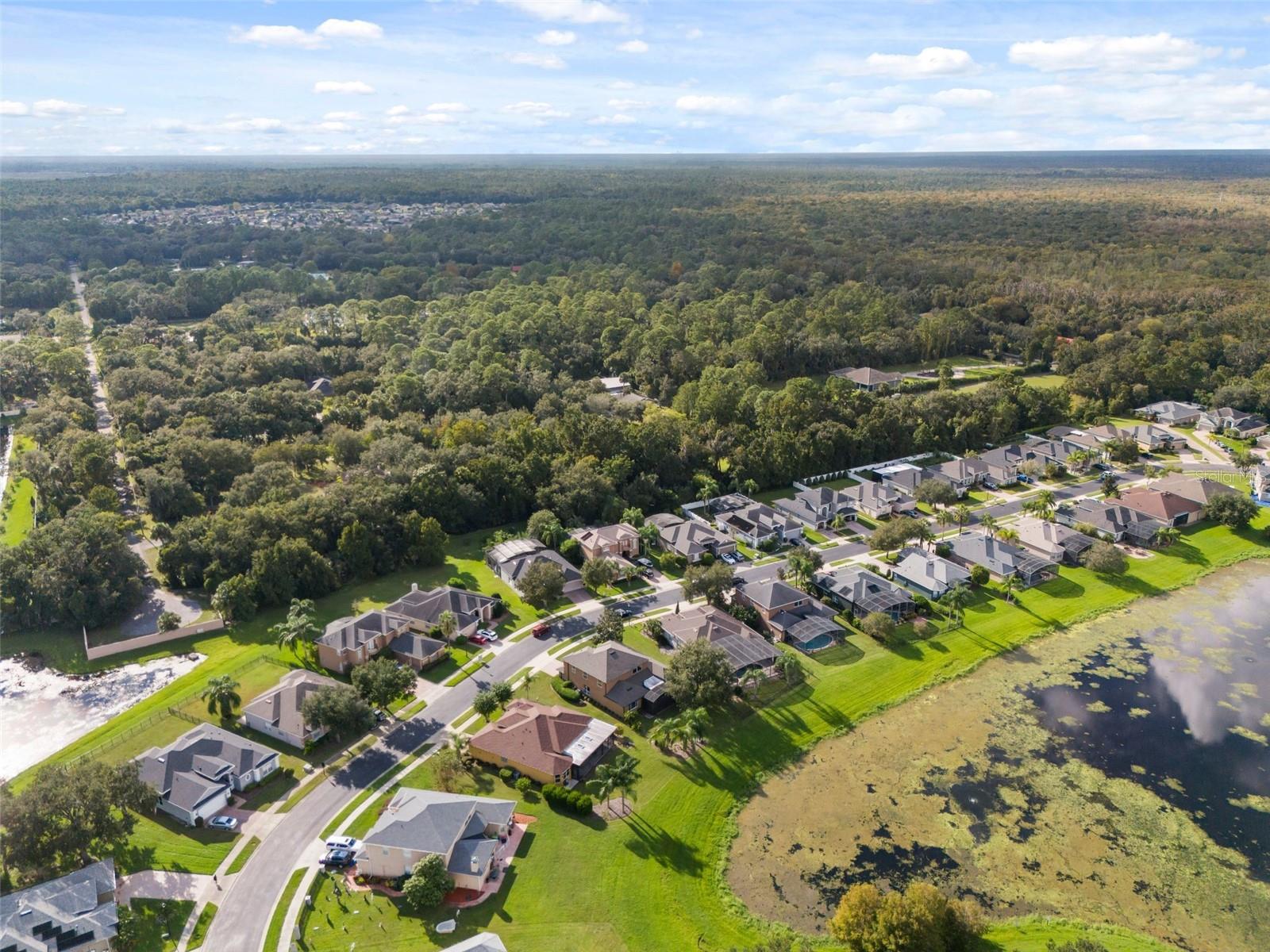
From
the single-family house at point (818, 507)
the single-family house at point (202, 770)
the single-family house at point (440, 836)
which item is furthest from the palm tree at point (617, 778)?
the single-family house at point (818, 507)

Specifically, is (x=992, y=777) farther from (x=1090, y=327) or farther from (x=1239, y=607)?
(x=1090, y=327)

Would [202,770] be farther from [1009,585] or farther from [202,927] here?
[1009,585]

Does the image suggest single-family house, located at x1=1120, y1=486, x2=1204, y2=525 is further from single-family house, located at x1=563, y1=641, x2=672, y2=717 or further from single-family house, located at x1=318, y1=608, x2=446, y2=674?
single-family house, located at x1=318, y1=608, x2=446, y2=674

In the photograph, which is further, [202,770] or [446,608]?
[446,608]

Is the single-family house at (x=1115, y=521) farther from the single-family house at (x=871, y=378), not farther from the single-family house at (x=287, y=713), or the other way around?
the single-family house at (x=287, y=713)

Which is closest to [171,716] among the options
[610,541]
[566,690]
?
[566,690]

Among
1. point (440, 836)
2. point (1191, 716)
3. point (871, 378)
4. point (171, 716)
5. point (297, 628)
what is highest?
point (871, 378)
